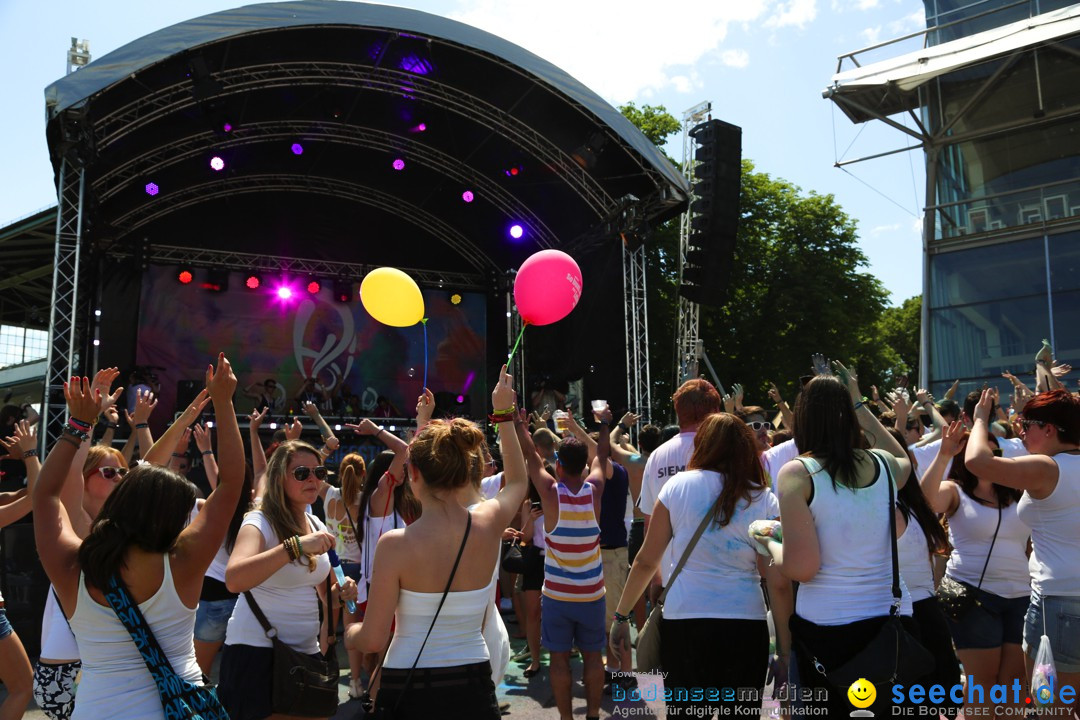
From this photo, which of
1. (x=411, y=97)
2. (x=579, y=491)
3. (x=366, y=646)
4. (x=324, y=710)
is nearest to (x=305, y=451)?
(x=324, y=710)

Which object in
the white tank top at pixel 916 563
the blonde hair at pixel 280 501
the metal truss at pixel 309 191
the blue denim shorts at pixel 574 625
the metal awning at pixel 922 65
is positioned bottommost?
the blue denim shorts at pixel 574 625

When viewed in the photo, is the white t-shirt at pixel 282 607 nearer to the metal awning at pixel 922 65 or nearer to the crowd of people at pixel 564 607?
the crowd of people at pixel 564 607

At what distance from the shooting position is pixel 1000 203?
13406 millimetres

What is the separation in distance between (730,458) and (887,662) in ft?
3.00

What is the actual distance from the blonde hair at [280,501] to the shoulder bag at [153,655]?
897 mm

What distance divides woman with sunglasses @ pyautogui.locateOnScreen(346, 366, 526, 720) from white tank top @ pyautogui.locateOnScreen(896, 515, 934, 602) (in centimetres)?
180

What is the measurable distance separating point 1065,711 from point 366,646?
2.87 metres

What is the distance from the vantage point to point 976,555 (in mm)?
3721

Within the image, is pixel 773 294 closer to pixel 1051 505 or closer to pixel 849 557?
pixel 1051 505

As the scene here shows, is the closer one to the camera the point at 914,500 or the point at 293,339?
the point at 914,500

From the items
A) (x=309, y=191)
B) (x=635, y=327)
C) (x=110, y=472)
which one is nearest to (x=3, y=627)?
(x=110, y=472)

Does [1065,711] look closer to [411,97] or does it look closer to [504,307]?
[411,97]

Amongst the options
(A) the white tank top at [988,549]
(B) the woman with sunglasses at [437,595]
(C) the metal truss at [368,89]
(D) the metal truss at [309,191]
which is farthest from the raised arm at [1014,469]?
(D) the metal truss at [309,191]

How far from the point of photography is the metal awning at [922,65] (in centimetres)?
1193
